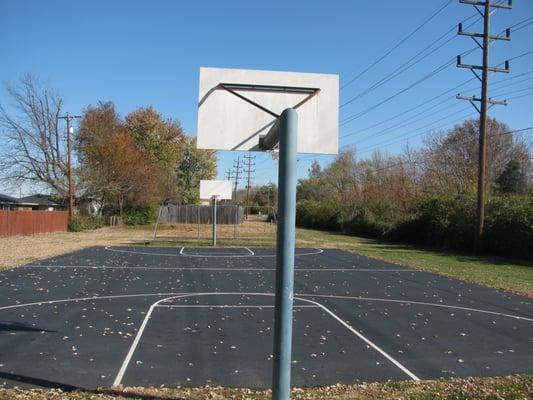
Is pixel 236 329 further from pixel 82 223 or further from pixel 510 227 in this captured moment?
pixel 82 223

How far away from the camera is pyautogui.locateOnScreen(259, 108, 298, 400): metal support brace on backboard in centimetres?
460

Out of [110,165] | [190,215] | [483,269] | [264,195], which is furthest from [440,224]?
[264,195]

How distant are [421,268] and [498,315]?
31.9ft

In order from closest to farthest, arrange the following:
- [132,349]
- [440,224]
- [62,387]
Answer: [62,387] → [132,349] → [440,224]

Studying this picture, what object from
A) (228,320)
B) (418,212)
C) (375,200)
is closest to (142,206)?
(375,200)

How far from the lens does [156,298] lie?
11.6m

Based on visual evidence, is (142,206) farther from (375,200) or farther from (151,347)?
(151,347)

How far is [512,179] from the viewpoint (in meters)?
48.5

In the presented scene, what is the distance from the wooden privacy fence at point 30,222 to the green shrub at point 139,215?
14964 mm

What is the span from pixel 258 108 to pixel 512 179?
48.3 meters

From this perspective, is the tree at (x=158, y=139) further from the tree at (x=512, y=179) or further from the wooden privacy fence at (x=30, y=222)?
the tree at (x=512, y=179)

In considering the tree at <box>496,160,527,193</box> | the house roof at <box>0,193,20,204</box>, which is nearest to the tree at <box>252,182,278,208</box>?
the house roof at <box>0,193,20,204</box>

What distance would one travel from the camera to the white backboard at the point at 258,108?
210 inches

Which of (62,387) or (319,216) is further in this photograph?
(319,216)
